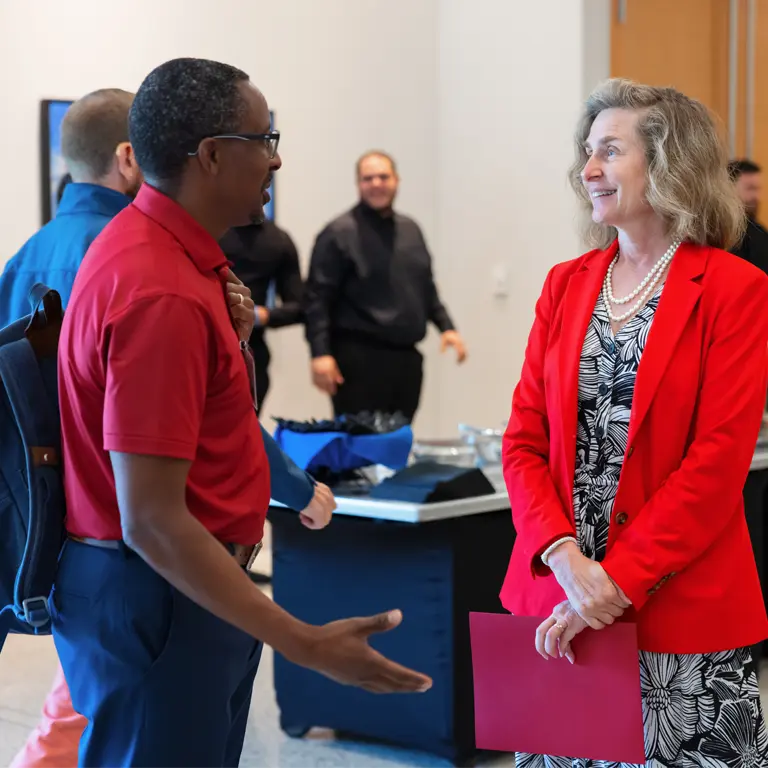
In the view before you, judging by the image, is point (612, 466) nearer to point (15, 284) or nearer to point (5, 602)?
point (5, 602)

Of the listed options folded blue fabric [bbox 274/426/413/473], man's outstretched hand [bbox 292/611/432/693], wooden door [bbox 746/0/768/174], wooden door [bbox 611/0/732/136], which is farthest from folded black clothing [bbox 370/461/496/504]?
wooden door [bbox 746/0/768/174]

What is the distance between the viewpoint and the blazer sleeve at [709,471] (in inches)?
71.9

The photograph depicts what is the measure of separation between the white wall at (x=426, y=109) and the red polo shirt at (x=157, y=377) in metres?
4.24

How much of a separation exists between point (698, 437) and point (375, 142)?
5.07 m

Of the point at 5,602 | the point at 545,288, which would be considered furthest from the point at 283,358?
the point at 5,602

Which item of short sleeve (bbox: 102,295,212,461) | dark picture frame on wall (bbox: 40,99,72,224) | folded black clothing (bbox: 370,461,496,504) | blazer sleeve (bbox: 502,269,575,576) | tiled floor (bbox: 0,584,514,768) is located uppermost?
dark picture frame on wall (bbox: 40,99,72,224)

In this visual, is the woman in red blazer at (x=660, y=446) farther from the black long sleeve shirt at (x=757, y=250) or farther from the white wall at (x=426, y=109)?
the white wall at (x=426, y=109)

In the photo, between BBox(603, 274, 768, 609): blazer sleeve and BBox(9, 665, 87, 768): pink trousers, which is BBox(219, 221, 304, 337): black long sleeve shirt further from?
BBox(603, 274, 768, 609): blazer sleeve

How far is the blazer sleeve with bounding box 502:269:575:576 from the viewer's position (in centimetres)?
193

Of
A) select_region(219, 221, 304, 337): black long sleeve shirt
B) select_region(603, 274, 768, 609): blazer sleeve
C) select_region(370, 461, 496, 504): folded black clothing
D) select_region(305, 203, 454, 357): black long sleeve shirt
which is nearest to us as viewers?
select_region(603, 274, 768, 609): blazer sleeve

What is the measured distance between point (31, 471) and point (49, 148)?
168 inches

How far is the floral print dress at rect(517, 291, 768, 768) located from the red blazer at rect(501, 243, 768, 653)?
0.03m

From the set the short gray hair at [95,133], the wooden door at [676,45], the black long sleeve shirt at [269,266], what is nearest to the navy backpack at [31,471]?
the short gray hair at [95,133]

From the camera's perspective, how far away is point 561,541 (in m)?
1.91
